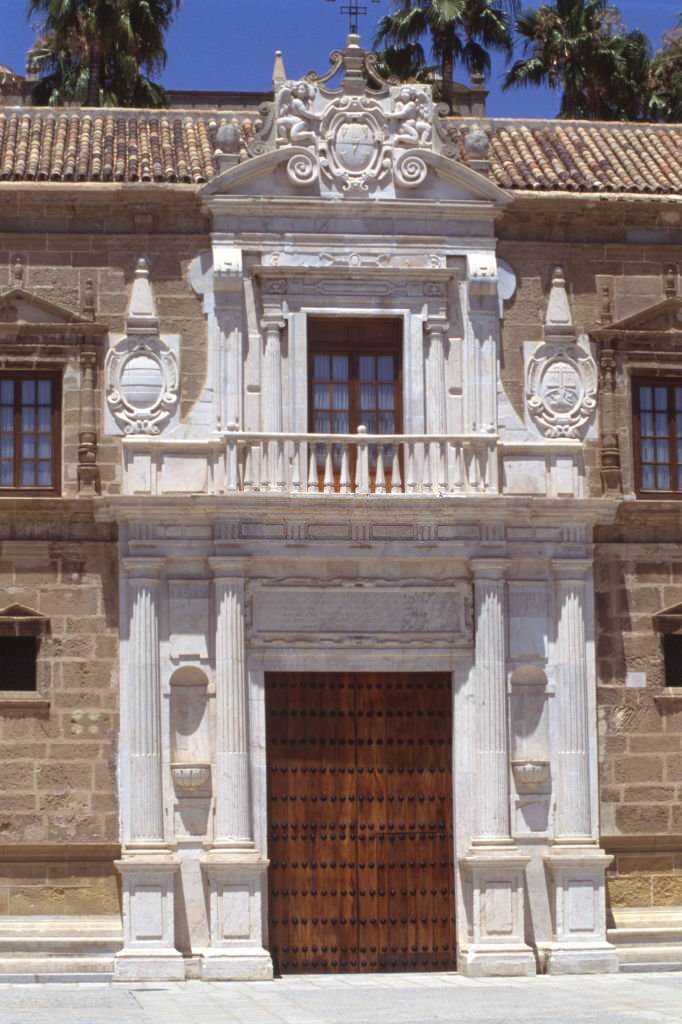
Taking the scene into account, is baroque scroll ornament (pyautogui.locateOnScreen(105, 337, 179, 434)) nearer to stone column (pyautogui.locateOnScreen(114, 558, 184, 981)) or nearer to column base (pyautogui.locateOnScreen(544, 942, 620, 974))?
stone column (pyautogui.locateOnScreen(114, 558, 184, 981))

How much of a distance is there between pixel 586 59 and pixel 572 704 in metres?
18.7

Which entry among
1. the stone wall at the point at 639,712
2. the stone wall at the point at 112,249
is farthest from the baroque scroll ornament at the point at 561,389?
the stone wall at the point at 112,249

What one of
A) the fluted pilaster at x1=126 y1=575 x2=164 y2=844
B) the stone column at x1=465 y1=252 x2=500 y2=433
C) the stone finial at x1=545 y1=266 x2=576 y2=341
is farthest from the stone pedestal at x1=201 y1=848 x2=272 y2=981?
the stone finial at x1=545 y1=266 x2=576 y2=341

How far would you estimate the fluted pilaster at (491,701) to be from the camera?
2391cm

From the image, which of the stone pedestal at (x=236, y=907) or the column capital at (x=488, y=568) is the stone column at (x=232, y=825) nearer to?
the stone pedestal at (x=236, y=907)

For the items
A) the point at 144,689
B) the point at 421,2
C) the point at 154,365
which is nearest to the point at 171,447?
the point at 154,365

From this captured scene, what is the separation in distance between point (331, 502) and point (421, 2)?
1749 cm

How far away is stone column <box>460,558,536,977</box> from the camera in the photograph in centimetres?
2359

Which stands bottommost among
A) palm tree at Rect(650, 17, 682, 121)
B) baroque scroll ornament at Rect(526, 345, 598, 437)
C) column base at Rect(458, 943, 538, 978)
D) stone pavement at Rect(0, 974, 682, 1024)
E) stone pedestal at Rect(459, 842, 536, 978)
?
stone pavement at Rect(0, 974, 682, 1024)

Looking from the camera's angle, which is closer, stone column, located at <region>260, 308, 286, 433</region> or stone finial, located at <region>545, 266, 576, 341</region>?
stone column, located at <region>260, 308, 286, 433</region>

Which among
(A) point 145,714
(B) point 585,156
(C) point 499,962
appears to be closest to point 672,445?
(B) point 585,156

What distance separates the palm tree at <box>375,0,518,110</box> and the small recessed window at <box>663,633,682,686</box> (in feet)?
53.3

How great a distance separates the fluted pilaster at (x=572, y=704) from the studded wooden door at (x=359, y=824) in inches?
47.0

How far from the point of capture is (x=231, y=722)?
23.7 meters
